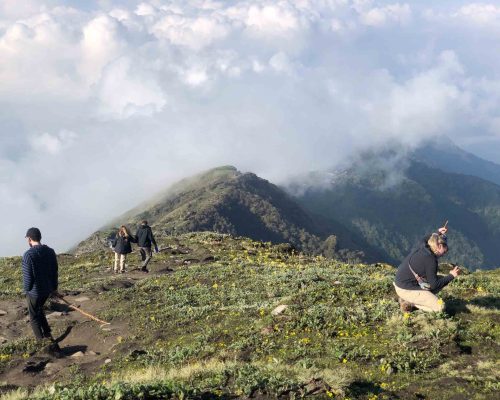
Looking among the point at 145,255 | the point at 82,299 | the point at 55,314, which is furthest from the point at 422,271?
the point at 145,255

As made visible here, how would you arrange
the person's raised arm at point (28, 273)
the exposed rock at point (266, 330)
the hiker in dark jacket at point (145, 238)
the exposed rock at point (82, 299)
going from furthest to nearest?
the hiker in dark jacket at point (145, 238), the exposed rock at point (82, 299), the person's raised arm at point (28, 273), the exposed rock at point (266, 330)

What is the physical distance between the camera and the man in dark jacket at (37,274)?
650 inches

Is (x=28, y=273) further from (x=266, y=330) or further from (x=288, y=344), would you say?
(x=288, y=344)

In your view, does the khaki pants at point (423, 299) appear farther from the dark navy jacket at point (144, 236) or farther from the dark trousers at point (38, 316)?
the dark navy jacket at point (144, 236)

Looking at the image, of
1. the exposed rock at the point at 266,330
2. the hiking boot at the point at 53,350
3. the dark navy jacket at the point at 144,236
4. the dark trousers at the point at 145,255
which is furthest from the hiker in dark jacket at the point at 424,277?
the dark navy jacket at the point at 144,236

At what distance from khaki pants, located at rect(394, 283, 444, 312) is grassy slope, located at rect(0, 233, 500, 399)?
45 cm

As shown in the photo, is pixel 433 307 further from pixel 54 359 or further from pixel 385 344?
pixel 54 359

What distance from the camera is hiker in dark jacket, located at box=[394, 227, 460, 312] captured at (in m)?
15.4

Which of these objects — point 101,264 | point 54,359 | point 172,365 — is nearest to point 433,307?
point 172,365

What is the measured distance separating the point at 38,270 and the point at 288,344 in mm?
8068

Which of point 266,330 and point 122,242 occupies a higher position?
point 122,242

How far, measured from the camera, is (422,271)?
51.8ft

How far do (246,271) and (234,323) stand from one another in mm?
11708

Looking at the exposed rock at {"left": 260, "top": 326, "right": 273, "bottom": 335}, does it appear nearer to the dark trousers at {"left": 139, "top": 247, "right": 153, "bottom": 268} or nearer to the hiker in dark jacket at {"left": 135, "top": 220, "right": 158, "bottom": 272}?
the dark trousers at {"left": 139, "top": 247, "right": 153, "bottom": 268}
